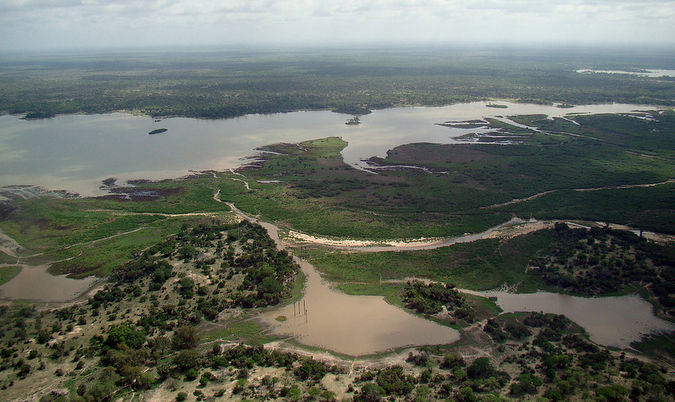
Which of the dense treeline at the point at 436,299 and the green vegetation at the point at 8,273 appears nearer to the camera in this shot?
the dense treeline at the point at 436,299

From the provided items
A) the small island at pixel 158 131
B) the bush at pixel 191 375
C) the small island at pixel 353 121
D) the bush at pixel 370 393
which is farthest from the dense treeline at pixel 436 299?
the small island at pixel 158 131

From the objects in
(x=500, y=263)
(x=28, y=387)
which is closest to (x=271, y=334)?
(x=28, y=387)

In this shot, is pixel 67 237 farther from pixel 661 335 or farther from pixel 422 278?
pixel 661 335

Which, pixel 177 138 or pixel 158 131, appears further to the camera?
pixel 158 131

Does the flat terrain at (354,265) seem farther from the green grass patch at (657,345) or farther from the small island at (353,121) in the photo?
the small island at (353,121)

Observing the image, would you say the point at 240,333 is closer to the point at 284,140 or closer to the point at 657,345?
the point at 657,345

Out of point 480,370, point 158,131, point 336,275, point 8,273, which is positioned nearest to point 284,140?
point 158,131

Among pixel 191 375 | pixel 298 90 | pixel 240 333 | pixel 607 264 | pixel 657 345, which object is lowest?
pixel 657 345
